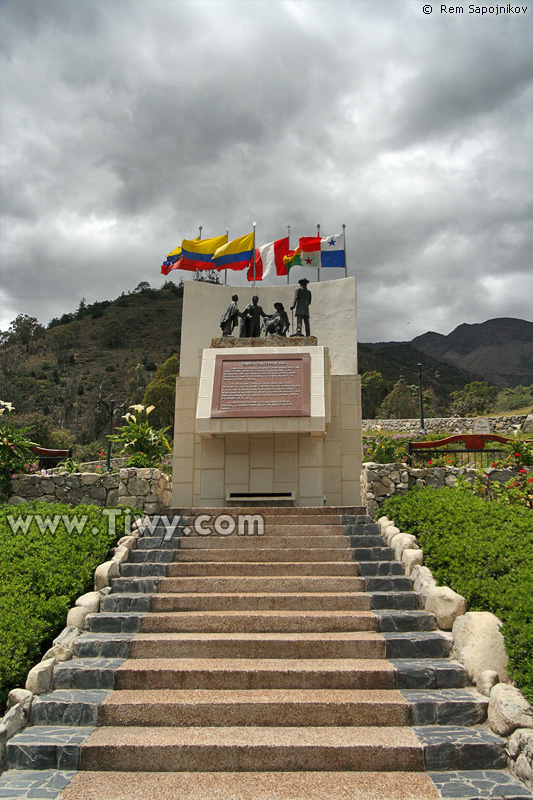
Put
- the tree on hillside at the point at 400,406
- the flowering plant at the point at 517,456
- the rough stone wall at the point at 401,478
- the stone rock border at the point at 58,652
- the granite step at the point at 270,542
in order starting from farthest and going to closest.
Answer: the tree on hillside at the point at 400,406 → the flowering plant at the point at 517,456 → the rough stone wall at the point at 401,478 → the granite step at the point at 270,542 → the stone rock border at the point at 58,652

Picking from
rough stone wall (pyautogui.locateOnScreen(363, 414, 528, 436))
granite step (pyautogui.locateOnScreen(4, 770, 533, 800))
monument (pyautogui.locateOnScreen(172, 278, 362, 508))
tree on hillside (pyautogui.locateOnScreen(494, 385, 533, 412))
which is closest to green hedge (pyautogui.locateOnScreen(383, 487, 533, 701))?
granite step (pyautogui.locateOnScreen(4, 770, 533, 800))

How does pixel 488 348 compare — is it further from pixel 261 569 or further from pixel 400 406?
pixel 261 569

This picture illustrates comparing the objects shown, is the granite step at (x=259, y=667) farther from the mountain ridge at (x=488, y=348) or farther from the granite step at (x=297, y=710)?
the mountain ridge at (x=488, y=348)

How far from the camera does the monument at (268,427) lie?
32.8 feet

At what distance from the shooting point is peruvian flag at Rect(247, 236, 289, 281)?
1509cm

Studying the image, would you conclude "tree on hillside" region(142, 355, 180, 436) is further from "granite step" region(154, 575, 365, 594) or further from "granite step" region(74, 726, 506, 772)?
"granite step" region(74, 726, 506, 772)

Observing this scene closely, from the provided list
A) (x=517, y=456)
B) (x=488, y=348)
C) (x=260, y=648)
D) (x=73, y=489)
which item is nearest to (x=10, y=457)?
(x=73, y=489)

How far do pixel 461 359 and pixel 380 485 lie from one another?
288 feet

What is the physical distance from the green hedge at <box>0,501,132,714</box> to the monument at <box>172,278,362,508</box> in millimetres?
2777

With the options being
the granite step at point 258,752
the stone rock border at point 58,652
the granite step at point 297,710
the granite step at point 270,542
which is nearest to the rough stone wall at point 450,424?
the granite step at point 270,542

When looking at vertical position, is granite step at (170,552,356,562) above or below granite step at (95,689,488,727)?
above

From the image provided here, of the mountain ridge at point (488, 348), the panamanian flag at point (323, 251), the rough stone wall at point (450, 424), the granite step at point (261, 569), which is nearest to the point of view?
the granite step at point (261, 569)

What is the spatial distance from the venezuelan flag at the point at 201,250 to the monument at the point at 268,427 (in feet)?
13.9

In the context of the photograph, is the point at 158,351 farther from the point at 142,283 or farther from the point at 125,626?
the point at 125,626
